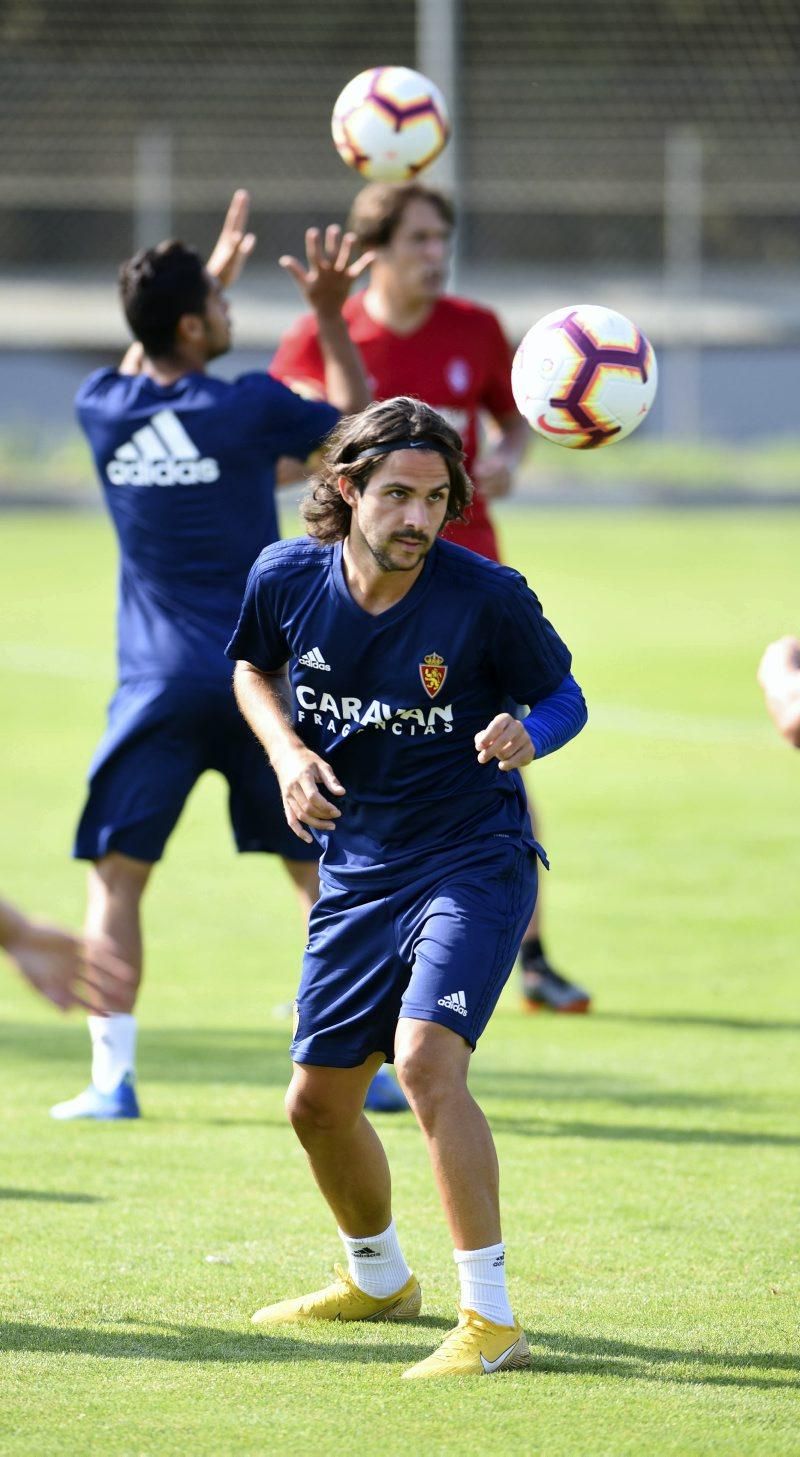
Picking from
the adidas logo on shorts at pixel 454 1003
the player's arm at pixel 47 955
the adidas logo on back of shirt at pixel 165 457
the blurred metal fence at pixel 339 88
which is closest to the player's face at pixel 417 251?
the adidas logo on back of shirt at pixel 165 457

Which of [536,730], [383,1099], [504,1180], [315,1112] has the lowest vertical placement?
[383,1099]

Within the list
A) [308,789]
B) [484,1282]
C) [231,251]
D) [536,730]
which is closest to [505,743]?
[536,730]

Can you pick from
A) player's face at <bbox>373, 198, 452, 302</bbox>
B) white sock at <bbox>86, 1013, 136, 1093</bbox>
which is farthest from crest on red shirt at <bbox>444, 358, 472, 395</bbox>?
white sock at <bbox>86, 1013, 136, 1093</bbox>

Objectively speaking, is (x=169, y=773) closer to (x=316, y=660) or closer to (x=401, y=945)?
(x=316, y=660)

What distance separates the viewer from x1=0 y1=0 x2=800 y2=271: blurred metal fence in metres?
38.5

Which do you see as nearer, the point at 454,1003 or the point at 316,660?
the point at 454,1003

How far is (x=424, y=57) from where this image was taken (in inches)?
1064

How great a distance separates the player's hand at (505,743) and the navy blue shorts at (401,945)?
1.04ft

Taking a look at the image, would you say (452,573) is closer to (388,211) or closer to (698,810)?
(388,211)

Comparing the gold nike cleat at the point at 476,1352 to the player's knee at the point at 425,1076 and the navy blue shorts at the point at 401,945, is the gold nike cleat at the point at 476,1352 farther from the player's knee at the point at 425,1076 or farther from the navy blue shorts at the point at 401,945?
the navy blue shorts at the point at 401,945

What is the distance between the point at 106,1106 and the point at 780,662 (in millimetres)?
3269

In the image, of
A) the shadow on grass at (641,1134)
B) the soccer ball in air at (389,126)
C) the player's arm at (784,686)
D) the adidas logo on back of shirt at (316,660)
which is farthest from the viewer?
the soccer ball in air at (389,126)

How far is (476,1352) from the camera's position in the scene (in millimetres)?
4344

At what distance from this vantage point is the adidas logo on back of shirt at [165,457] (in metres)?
6.64
